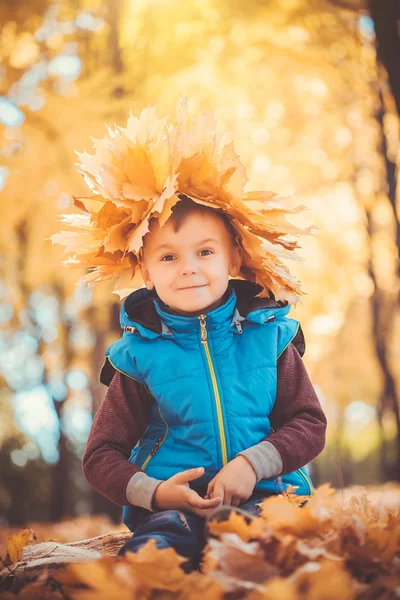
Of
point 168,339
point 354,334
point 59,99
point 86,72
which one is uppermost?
point 86,72

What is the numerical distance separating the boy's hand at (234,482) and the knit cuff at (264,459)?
19 mm

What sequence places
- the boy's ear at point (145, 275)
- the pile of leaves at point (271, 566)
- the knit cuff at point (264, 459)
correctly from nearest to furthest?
the pile of leaves at point (271, 566), the knit cuff at point (264, 459), the boy's ear at point (145, 275)

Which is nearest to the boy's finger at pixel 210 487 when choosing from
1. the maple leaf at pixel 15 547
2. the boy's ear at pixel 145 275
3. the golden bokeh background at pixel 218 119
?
the maple leaf at pixel 15 547

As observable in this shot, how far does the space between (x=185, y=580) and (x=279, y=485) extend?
76 centimetres

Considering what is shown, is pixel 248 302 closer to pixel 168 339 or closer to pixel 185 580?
pixel 168 339

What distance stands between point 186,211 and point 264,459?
973mm

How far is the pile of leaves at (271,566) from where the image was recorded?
1.22m

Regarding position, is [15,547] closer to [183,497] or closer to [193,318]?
[183,497]

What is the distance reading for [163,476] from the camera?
204cm

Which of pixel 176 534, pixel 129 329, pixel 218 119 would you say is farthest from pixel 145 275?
pixel 218 119

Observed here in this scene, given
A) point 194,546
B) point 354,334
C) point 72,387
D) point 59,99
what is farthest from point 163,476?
point 354,334

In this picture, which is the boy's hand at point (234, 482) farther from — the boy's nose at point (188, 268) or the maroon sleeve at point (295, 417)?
the boy's nose at point (188, 268)

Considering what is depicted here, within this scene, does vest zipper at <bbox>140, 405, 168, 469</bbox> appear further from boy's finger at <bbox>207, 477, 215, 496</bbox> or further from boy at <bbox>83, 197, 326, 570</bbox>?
boy's finger at <bbox>207, 477, 215, 496</bbox>

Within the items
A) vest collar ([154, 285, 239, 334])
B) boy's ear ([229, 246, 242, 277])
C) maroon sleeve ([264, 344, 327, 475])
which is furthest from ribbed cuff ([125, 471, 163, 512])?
boy's ear ([229, 246, 242, 277])
